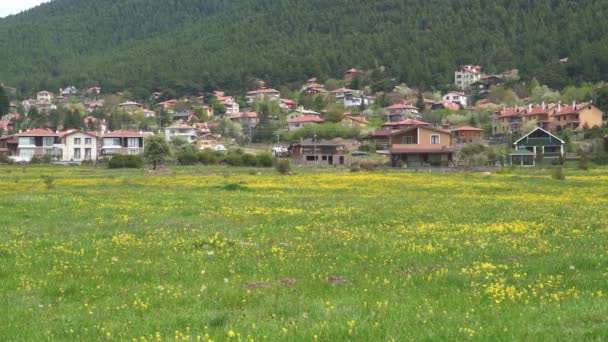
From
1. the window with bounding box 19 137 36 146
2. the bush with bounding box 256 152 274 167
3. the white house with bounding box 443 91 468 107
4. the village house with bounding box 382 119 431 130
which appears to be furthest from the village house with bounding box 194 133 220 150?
the white house with bounding box 443 91 468 107

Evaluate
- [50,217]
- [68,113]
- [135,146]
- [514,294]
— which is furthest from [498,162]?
[68,113]

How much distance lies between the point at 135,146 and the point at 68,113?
1594 inches

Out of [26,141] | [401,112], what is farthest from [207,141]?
[401,112]

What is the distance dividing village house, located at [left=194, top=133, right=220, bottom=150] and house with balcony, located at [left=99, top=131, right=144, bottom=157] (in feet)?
45.9

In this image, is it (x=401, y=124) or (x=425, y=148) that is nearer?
(x=425, y=148)

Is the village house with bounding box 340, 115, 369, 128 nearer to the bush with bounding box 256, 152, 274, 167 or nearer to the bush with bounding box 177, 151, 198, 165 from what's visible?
the bush with bounding box 177, 151, 198, 165

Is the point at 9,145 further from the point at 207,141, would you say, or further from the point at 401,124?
the point at 401,124

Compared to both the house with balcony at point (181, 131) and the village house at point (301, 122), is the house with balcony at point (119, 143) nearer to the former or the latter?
the house with balcony at point (181, 131)

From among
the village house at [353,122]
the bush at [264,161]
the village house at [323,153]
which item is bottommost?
the bush at [264,161]

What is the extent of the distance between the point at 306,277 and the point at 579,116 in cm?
12893

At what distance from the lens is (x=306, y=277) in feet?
40.1

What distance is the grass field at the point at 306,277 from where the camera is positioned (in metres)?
8.78

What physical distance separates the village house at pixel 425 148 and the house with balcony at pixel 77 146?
6463cm

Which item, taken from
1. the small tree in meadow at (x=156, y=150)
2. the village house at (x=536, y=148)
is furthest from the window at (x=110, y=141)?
the village house at (x=536, y=148)
